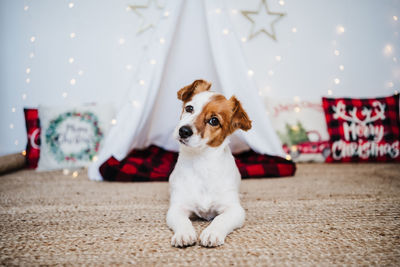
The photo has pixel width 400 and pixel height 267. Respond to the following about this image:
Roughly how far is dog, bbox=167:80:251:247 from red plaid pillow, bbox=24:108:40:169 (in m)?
1.94

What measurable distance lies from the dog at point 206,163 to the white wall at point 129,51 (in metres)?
1.86

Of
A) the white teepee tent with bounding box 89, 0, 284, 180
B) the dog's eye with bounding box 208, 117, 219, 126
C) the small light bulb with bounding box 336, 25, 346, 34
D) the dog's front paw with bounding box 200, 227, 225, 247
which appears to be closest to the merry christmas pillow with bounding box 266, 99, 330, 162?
the white teepee tent with bounding box 89, 0, 284, 180

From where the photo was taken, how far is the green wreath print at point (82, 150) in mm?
2355

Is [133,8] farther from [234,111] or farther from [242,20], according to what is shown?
[234,111]

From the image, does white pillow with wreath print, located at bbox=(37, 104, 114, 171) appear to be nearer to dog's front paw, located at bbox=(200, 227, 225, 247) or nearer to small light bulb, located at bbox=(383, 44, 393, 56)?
dog's front paw, located at bbox=(200, 227, 225, 247)

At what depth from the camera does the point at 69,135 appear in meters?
2.40

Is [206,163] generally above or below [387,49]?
below

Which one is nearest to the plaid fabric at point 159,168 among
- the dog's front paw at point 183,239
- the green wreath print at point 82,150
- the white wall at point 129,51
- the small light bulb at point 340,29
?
the green wreath print at point 82,150

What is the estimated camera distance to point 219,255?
0.81 metres

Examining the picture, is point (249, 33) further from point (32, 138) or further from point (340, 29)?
point (32, 138)

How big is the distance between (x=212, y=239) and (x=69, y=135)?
205cm

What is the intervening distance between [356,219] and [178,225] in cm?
83

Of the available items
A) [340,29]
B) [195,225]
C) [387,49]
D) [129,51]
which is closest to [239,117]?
[195,225]

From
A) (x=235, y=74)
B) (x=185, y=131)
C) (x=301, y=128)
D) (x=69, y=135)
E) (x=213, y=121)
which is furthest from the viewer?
(x=301, y=128)
